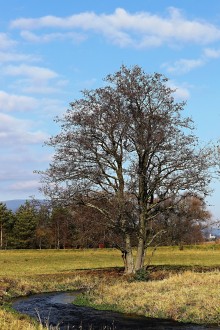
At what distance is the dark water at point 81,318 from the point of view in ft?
61.6

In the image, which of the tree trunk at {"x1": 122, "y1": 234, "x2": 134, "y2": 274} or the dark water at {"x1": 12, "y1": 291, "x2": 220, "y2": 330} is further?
the tree trunk at {"x1": 122, "y1": 234, "x2": 134, "y2": 274}

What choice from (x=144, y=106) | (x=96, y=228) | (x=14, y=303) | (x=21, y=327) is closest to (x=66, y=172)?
(x=96, y=228)

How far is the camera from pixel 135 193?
3538cm

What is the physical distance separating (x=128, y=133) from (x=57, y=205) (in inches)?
326

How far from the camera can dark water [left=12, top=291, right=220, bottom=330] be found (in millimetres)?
18766

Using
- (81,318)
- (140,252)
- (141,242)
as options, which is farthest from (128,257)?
(81,318)

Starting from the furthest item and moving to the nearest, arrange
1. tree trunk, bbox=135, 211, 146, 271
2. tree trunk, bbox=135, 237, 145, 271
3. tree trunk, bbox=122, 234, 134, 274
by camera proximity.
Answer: tree trunk, bbox=122, 234, 134, 274 → tree trunk, bbox=135, 237, 145, 271 → tree trunk, bbox=135, 211, 146, 271

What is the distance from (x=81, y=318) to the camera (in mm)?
21062

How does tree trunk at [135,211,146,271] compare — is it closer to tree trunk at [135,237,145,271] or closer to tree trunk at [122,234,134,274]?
tree trunk at [135,237,145,271]

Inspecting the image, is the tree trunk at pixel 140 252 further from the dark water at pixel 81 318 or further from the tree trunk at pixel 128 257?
the dark water at pixel 81 318

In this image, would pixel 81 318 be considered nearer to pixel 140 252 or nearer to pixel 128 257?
pixel 140 252

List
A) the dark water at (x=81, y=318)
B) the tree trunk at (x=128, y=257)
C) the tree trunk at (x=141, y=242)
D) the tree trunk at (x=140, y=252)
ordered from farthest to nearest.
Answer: the tree trunk at (x=128, y=257), the tree trunk at (x=140, y=252), the tree trunk at (x=141, y=242), the dark water at (x=81, y=318)

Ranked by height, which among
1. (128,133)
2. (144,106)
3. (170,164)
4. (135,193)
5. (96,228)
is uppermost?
(144,106)

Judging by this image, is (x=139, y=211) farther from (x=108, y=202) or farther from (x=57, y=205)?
(x=57, y=205)
